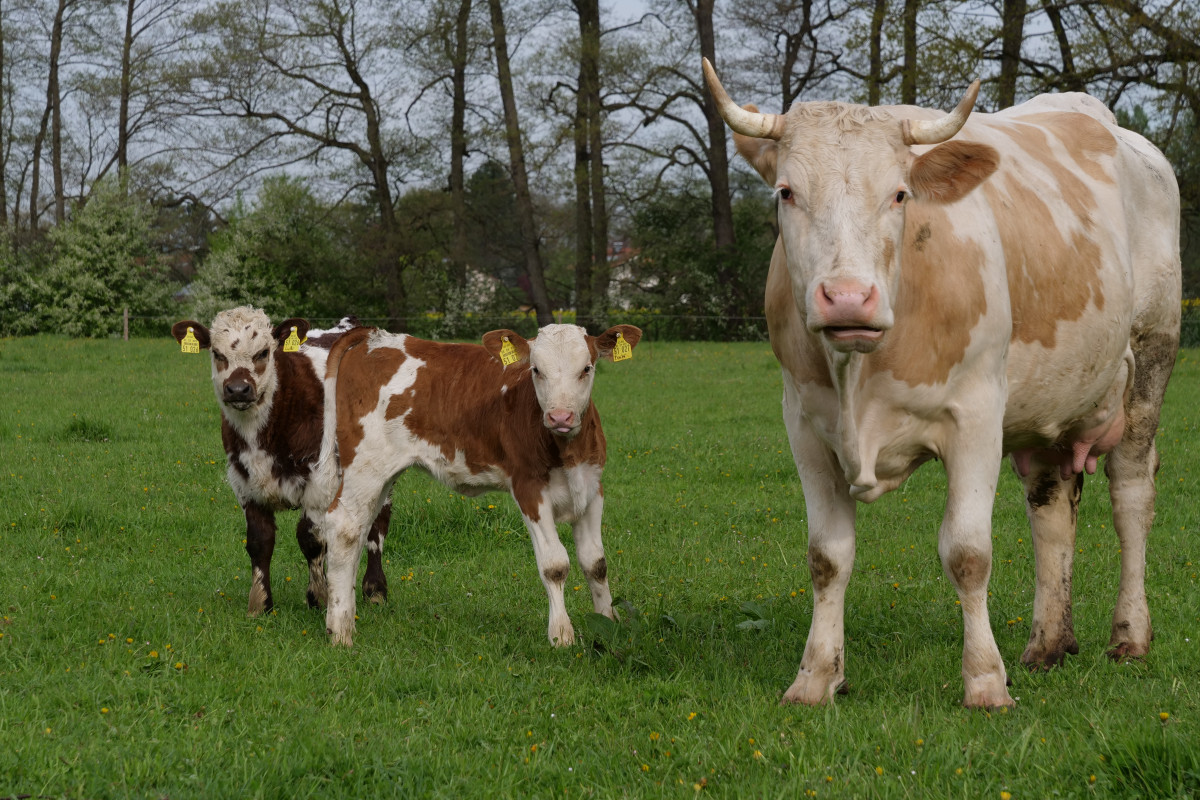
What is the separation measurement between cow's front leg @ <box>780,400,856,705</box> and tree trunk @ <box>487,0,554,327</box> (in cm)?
2755

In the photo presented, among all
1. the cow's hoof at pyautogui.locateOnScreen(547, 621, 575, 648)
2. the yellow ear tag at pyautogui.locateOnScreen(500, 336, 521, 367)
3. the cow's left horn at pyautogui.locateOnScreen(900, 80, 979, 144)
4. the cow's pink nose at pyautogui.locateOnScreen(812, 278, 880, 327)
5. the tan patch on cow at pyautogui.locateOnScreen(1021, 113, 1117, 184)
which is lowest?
the cow's hoof at pyautogui.locateOnScreen(547, 621, 575, 648)

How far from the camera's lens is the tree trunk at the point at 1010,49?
2391cm

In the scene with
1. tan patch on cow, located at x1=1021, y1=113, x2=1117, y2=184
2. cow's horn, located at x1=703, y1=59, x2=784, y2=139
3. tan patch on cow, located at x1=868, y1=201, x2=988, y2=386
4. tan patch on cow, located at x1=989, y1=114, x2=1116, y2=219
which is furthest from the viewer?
tan patch on cow, located at x1=1021, y1=113, x2=1117, y2=184

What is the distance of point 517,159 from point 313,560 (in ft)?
88.4

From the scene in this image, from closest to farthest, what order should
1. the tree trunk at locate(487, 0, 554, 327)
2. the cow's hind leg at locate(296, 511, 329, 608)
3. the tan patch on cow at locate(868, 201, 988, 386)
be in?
the tan patch on cow at locate(868, 201, 988, 386) < the cow's hind leg at locate(296, 511, 329, 608) < the tree trunk at locate(487, 0, 554, 327)

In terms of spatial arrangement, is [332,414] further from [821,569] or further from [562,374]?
[821,569]

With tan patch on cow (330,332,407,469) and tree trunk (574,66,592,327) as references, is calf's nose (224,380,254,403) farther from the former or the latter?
tree trunk (574,66,592,327)

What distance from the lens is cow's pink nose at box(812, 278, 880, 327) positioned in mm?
3625

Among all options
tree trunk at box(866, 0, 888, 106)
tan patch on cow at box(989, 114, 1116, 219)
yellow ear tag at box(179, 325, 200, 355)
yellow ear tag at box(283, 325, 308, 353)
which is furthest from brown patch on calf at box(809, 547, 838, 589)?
tree trunk at box(866, 0, 888, 106)

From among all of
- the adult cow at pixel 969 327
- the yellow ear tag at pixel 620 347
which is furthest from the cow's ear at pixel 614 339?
the adult cow at pixel 969 327

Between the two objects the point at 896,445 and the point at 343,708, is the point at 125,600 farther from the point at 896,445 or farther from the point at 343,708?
the point at 896,445

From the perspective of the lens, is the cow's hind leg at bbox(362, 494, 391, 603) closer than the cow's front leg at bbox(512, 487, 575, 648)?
No

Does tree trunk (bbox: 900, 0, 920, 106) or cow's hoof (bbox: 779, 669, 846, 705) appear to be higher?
tree trunk (bbox: 900, 0, 920, 106)

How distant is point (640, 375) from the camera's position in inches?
832
